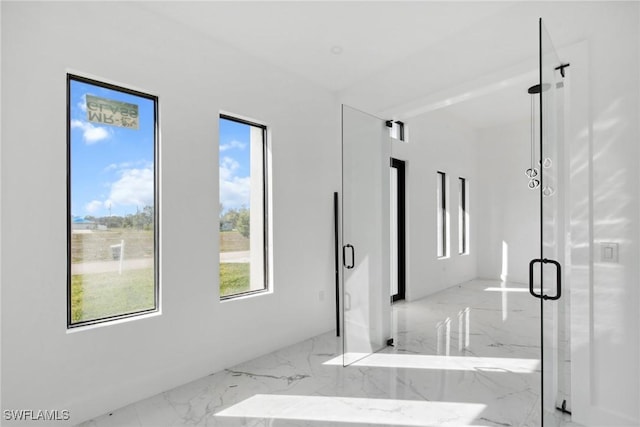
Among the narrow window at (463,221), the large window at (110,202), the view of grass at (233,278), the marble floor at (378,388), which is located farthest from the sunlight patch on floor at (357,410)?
the narrow window at (463,221)

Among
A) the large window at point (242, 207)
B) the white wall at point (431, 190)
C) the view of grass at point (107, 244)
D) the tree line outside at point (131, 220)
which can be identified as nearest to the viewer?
the view of grass at point (107, 244)

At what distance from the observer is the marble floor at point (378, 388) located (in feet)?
7.51

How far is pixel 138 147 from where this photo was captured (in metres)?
2.68

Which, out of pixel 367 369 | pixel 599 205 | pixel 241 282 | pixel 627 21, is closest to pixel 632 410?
pixel 599 205

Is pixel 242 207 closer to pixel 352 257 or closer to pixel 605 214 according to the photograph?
pixel 352 257

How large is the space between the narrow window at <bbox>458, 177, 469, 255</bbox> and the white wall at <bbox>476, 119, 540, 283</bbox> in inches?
15.6

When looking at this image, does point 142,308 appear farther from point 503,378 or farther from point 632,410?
point 632,410

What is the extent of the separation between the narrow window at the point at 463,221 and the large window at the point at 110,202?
6.21 meters

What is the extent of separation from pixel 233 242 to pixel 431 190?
13.2 ft

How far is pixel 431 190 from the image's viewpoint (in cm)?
609

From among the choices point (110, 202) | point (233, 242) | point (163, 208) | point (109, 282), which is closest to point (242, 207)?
point (233, 242)

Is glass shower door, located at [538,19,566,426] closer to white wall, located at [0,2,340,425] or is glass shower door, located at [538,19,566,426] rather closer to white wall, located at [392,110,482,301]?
white wall, located at [0,2,340,425]

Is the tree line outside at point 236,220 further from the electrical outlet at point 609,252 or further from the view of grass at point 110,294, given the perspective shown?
the electrical outlet at point 609,252

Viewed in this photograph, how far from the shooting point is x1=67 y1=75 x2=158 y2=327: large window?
93.2 inches
